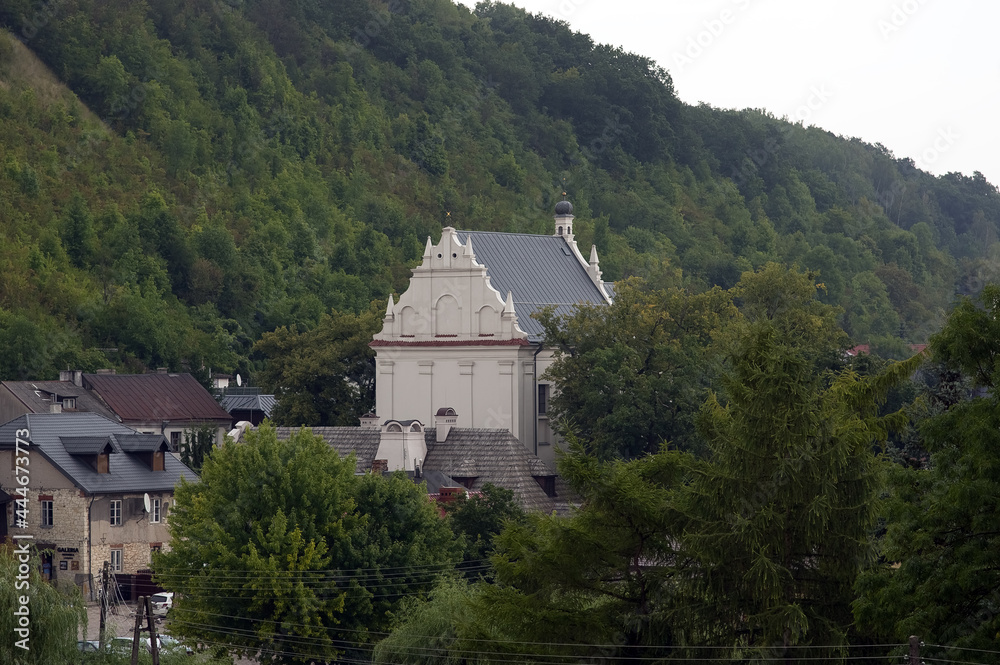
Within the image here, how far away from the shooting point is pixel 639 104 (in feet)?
559

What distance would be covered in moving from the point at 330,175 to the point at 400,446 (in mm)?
69228

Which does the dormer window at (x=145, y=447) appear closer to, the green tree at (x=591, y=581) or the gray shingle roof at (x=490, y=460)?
the gray shingle roof at (x=490, y=460)

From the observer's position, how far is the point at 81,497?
66.7 metres

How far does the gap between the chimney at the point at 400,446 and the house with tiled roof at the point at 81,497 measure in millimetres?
7075

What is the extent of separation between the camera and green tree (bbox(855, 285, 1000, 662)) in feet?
101

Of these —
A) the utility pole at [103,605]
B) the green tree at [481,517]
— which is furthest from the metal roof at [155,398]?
the green tree at [481,517]

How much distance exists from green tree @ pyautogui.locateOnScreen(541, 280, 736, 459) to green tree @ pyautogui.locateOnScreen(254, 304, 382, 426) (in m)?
9.98

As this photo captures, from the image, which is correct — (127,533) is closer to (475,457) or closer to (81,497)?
(81,497)

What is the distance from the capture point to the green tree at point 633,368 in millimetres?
→ 74812

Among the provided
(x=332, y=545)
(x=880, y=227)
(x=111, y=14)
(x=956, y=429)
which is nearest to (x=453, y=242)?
(x=332, y=545)

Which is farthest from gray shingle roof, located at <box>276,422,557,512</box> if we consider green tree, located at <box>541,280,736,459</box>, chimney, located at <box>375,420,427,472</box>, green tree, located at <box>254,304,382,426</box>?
green tree, located at <box>254,304,382,426</box>

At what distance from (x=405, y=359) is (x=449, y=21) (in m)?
99.3

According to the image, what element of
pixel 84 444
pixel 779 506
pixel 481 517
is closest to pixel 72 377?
pixel 84 444

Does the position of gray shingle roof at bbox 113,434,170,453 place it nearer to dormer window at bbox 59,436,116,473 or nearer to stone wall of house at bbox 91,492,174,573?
dormer window at bbox 59,436,116,473
